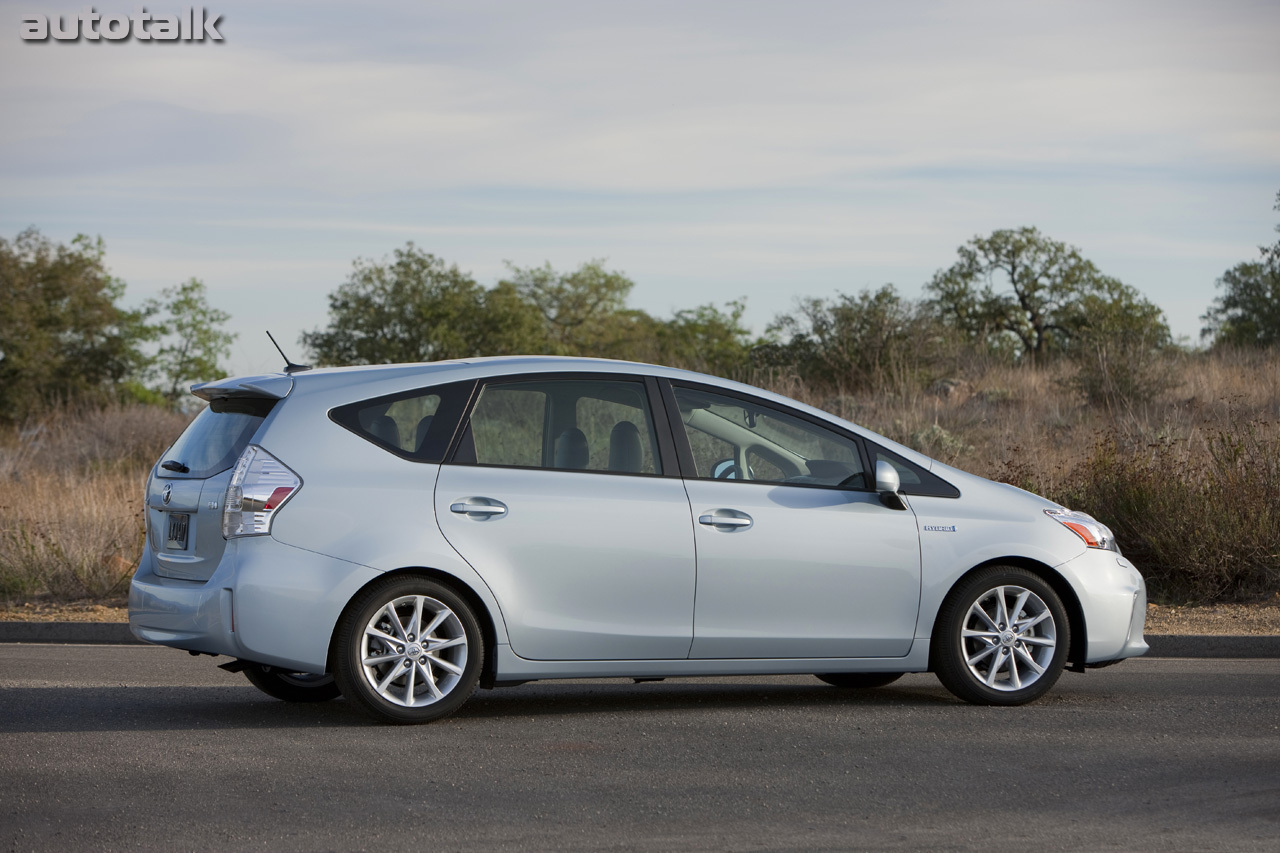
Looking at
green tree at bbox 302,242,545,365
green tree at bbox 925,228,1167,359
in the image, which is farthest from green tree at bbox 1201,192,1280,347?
green tree at bbox 302,242,545,365

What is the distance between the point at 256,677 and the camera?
25.3ft

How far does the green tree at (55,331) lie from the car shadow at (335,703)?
137 ft

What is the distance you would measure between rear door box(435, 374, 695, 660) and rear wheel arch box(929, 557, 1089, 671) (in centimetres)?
155

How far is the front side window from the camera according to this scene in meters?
7.10

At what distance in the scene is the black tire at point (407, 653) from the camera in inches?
263

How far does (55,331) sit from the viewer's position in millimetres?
51500

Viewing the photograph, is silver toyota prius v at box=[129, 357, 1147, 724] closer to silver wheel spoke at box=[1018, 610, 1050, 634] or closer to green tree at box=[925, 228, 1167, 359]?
silver wheel spoke at box=[1018, 610, 1050, 634]

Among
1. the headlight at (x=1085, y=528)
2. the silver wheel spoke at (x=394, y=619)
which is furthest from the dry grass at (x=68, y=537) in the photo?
the headlight at (x=1085, y=528)

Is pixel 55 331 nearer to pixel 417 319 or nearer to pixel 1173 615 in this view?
pixel 417 319

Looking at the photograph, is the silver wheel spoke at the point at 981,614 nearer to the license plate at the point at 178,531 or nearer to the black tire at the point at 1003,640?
the black tire at the point at 1003,640

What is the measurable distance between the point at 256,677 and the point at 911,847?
13.8 ft

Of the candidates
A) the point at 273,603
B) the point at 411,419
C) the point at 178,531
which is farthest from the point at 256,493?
the point at 411,419

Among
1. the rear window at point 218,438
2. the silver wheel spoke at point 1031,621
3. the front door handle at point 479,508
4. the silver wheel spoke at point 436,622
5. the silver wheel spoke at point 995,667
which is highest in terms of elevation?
the rear window at point 218,438

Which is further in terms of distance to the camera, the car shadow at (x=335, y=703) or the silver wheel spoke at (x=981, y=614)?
the silver wheel spoke at (x=981, y=614)
